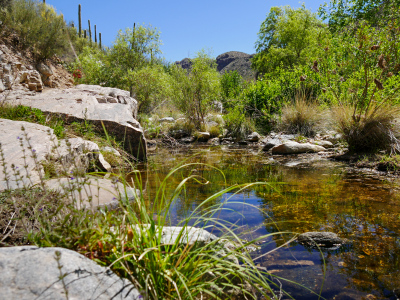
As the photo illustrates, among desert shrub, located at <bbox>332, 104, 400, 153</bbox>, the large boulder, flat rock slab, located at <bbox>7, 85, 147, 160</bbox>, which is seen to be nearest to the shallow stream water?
desert shrub, located at <bbox>332, 104, 400, 153</bbox>

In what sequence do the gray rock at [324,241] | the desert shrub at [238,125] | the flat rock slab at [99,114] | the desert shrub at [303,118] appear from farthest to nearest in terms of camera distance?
the desert shrub at [238,125] → the desert shrub at [303,118] → the flat rock slab at [99,114] → the gray rock at [324,241]

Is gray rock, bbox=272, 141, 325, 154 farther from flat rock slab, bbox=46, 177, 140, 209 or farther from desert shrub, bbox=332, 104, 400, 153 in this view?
flat rock slab, bbox=46, 177, 140, 209

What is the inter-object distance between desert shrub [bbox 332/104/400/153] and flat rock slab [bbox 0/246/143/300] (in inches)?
237

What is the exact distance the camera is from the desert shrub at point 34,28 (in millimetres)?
→ 10891

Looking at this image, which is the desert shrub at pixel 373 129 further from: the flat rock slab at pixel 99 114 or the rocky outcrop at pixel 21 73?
the rocky outcrop at pixel 21 73

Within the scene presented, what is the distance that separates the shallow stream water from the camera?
187 cm

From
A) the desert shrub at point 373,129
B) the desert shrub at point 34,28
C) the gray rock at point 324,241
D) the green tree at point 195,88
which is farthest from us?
the green tree at point 195,88

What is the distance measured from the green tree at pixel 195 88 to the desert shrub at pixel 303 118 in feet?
12.9

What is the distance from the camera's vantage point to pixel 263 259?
220 centimetres

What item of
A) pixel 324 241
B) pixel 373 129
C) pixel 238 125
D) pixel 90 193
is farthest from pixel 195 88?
pixel 324 241

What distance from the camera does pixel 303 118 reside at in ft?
31.0

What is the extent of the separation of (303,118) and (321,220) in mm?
7175

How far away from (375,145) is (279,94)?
5.78 m

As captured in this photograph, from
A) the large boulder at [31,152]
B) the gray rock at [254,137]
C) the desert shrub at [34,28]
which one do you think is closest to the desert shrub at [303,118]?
the gray rock at [254,137]
